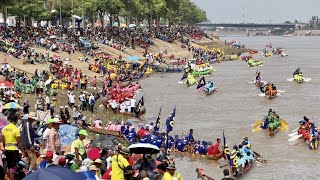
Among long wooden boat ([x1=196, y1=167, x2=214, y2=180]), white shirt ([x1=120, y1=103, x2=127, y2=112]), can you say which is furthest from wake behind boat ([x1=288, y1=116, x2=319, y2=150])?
white shirt ([x1=120, y1=103, x2=127, y2=112])

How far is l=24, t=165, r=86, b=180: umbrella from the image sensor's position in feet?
44.0

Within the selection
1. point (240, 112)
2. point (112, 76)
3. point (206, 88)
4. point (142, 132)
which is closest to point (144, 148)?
point (142, 132)

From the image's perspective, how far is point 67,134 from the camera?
2686cm

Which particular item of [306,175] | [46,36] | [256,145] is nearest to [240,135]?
[256,145]

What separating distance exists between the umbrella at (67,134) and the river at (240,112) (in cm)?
539

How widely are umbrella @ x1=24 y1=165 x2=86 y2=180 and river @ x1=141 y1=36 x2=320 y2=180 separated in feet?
49.4

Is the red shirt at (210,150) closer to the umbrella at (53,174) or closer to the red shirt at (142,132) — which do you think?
the red shirt at (142,132)

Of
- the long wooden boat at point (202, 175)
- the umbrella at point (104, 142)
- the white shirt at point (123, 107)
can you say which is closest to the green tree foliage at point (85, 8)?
the white shirt at point (123, 107)

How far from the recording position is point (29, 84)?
4691 centimetres

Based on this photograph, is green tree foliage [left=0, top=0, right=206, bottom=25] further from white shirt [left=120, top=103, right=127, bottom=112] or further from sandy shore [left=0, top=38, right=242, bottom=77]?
white shirt [left=120, top=103, right=127, bottom=112]

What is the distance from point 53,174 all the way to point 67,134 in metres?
13.4

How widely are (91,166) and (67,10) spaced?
99.2 m

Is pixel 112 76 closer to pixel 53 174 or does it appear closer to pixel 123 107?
pixel 123 107

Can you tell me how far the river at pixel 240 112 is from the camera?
101ft
